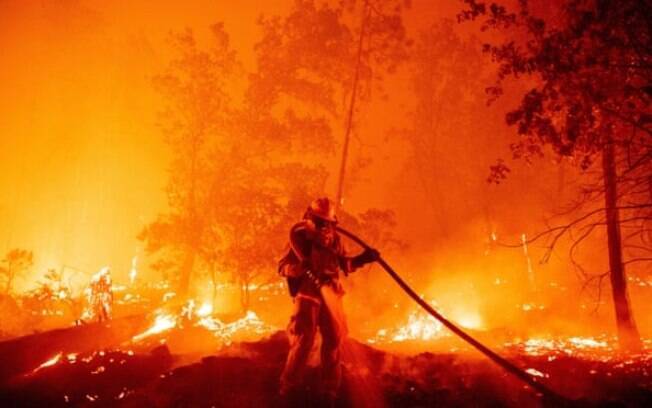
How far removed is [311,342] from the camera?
6.10 meters

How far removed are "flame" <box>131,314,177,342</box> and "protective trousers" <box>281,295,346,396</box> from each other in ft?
28.5

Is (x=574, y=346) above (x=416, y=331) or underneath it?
underneath

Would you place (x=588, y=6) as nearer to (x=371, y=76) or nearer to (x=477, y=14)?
(x=477, y=14)

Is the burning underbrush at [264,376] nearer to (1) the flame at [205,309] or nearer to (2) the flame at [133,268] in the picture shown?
(1) the flame at [205,309]

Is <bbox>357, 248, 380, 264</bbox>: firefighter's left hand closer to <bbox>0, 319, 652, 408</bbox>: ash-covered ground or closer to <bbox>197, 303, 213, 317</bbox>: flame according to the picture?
<bbox>0, 319, 652, 408</bbox>: ash-covered ground

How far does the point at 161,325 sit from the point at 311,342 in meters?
10.2

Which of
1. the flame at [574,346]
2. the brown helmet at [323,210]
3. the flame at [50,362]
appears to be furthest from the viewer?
the flame at [574,346]

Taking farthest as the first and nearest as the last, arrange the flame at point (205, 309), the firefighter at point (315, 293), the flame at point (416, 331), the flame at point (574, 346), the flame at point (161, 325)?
1. the flame at point (205, 309)
2. the flame at point (416, 331)
3. the flame at point (161, 325)
4. the flame at point (574, 346)
5. the firefighter at point (315, 293)

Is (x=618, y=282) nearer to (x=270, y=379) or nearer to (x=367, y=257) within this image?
(x=367, y=257)

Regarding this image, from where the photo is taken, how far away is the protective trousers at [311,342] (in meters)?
6.03

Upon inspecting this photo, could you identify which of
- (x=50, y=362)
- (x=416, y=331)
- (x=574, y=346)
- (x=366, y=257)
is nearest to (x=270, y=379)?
(x=366, y=257)

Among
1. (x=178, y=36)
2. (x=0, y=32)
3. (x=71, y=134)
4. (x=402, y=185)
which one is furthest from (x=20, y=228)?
(x=402, y=185)

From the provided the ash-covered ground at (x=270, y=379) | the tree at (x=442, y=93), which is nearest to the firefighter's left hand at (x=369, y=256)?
the ash-covered ground at (x=270, y=379)

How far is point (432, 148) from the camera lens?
101 ft
